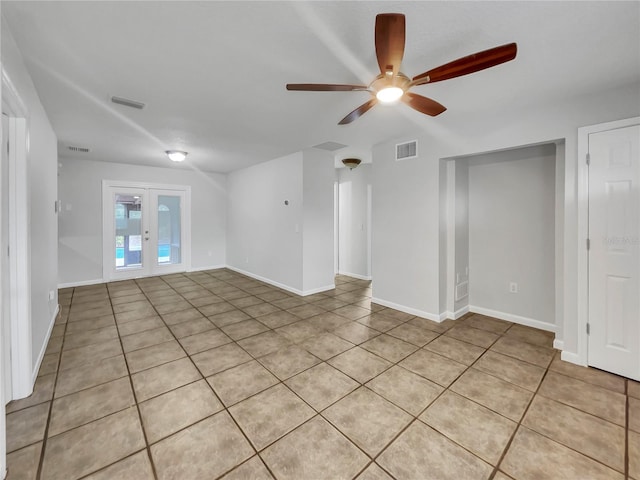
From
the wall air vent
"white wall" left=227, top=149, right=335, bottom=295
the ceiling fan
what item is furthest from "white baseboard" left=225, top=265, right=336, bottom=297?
the ceiling fan

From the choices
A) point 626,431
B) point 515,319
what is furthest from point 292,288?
point 626,431

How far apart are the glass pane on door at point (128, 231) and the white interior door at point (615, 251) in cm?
739

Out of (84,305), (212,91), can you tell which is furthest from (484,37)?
(84,305)

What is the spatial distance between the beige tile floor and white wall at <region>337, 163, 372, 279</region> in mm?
2782

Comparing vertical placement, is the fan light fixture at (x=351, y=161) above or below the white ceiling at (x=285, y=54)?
above

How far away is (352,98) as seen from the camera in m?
2.63

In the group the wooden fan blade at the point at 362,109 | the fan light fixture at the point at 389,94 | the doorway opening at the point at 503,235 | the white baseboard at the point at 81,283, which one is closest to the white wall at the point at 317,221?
the doorway opening at the point at 503,235

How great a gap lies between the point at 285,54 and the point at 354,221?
14.9ft

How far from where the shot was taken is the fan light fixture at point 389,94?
6.34 feet

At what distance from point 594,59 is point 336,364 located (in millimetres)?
3112

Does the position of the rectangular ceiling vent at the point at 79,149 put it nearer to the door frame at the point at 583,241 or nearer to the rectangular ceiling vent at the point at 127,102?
the rectangular ceiling vent at the point at 127,102

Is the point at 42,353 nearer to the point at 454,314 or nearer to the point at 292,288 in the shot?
the point at 292,288

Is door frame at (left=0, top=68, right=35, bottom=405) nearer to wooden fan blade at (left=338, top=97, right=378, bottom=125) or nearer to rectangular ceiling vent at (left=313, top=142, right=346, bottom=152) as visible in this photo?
wooden fan blade at (left=338, top=97, right=378, bottom=125)

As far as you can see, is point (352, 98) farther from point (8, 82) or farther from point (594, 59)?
point (8, 82)
